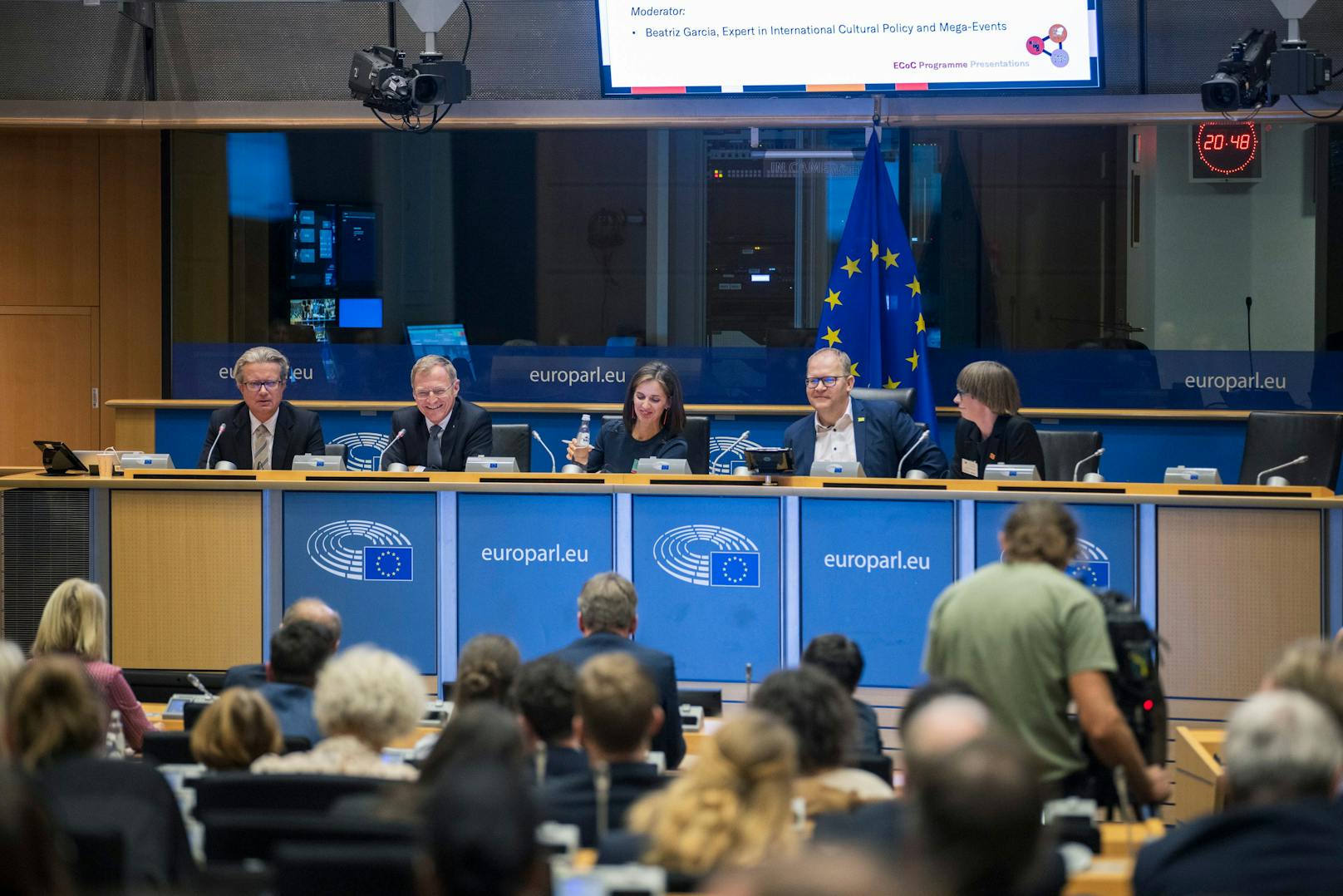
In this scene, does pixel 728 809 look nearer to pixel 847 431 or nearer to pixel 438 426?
pixel 847 431

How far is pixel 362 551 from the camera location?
20.5 feet

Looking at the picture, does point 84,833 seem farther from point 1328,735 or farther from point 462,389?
point 462,389

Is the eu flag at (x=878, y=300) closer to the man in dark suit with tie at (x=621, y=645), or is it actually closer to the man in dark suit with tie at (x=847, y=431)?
the man in dark suit with tie at (x=847, y=431)

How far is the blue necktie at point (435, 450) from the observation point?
22.7 ft

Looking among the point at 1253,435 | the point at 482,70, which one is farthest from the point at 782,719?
the point at 482,70

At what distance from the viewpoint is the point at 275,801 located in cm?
300

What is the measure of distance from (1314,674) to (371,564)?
4105 mm

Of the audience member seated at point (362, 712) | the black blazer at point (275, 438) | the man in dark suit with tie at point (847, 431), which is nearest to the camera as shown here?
the audience member seated at point (362, 712)

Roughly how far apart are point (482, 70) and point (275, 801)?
728 cm

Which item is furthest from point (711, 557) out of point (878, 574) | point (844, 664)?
point (844, 664)

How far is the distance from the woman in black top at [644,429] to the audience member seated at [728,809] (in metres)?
4.08

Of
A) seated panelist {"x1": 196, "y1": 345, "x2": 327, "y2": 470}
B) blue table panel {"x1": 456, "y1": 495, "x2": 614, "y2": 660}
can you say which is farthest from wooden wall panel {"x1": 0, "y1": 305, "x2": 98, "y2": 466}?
blue table panel {"x1": 456, "y1": 495, "x2": 614, "y2": 660}

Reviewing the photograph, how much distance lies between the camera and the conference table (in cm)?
574

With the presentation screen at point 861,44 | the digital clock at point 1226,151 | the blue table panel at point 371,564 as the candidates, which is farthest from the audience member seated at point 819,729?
the digital clock at point 1226,151
